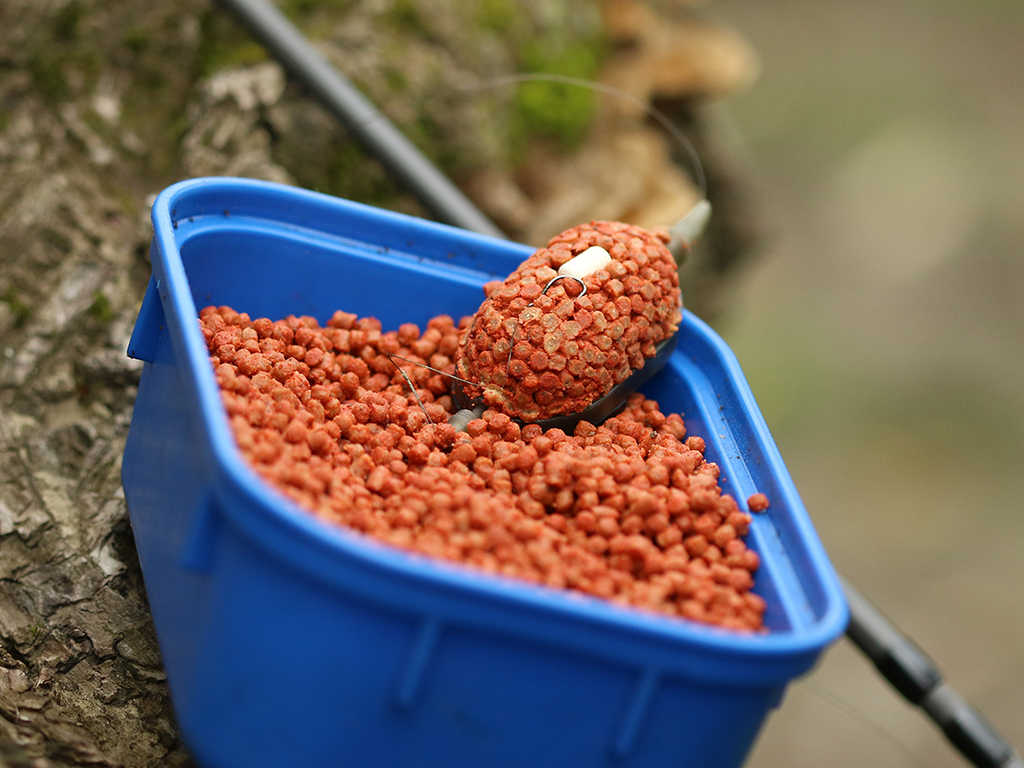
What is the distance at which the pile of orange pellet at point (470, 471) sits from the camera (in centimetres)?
66

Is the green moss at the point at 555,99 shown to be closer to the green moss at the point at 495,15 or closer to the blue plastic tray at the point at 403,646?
the green moss at the point at 495,15

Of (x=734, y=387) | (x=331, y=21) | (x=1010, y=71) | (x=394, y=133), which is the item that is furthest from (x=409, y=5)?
(x=1010, y=71)

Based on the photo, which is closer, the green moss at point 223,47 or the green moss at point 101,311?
the green moss at point 101,311

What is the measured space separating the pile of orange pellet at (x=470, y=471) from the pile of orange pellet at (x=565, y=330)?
0.04m

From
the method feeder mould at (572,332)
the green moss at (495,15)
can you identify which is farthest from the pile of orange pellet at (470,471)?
the green moss at (495,15)

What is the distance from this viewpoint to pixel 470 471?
0.83 m

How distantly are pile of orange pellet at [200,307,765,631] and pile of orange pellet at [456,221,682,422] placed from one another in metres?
0.04

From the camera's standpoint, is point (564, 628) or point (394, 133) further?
point (394, 133)

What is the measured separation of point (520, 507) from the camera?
761 mm

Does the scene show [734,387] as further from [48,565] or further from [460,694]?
[48,565]

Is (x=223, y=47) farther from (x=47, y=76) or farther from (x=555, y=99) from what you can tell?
(x=555, y=99)

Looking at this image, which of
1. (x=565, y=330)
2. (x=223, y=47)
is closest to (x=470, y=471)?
(x=565, y=330)

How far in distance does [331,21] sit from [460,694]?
1.45 meters

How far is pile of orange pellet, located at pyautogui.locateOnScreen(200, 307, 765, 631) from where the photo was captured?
0.66 m
